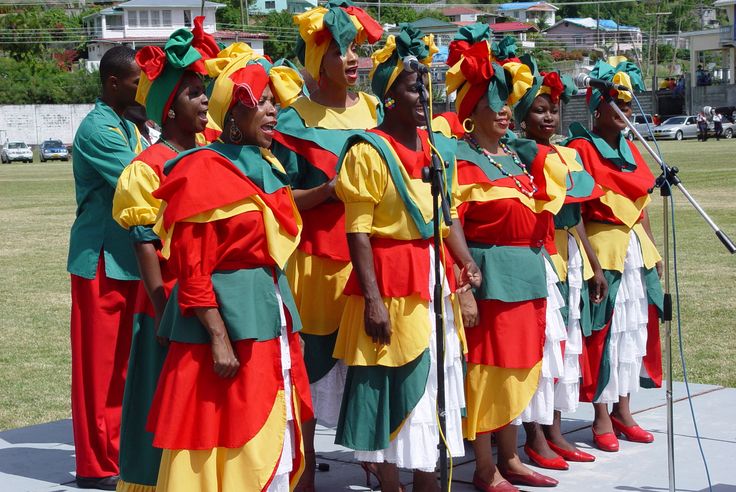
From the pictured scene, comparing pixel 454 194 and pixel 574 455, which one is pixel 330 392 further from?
pixel 574 455

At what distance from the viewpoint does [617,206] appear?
7.09m

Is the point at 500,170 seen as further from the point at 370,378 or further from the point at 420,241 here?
the point at 370,378

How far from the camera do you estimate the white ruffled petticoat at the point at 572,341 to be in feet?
22.0

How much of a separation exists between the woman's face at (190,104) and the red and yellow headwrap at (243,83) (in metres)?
0.31

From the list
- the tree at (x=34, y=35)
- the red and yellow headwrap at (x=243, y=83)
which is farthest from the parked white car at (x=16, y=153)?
the red and yellow headwrap at (x=243, y=83)

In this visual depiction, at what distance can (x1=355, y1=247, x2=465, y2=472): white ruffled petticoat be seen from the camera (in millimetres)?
5441

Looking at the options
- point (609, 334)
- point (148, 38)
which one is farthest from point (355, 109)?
point (148, 38)

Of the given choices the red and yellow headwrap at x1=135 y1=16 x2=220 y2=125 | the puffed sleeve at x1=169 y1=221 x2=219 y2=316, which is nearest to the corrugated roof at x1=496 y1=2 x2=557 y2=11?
the red and yellow headwrap at x1=135 y1=16 x2=220 y2=125

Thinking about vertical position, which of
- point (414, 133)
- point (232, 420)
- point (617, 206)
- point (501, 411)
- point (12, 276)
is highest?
point (414, 133)

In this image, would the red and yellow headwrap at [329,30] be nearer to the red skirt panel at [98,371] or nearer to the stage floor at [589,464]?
the red skirt panel at [98,371]

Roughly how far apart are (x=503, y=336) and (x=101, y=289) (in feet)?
7.00

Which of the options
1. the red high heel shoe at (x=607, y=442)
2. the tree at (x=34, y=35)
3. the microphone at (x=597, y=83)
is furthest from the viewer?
the tree at (x=34, y=35)

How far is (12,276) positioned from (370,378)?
1182cm

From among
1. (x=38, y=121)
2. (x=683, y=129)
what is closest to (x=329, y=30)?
(x=683, y=129)
